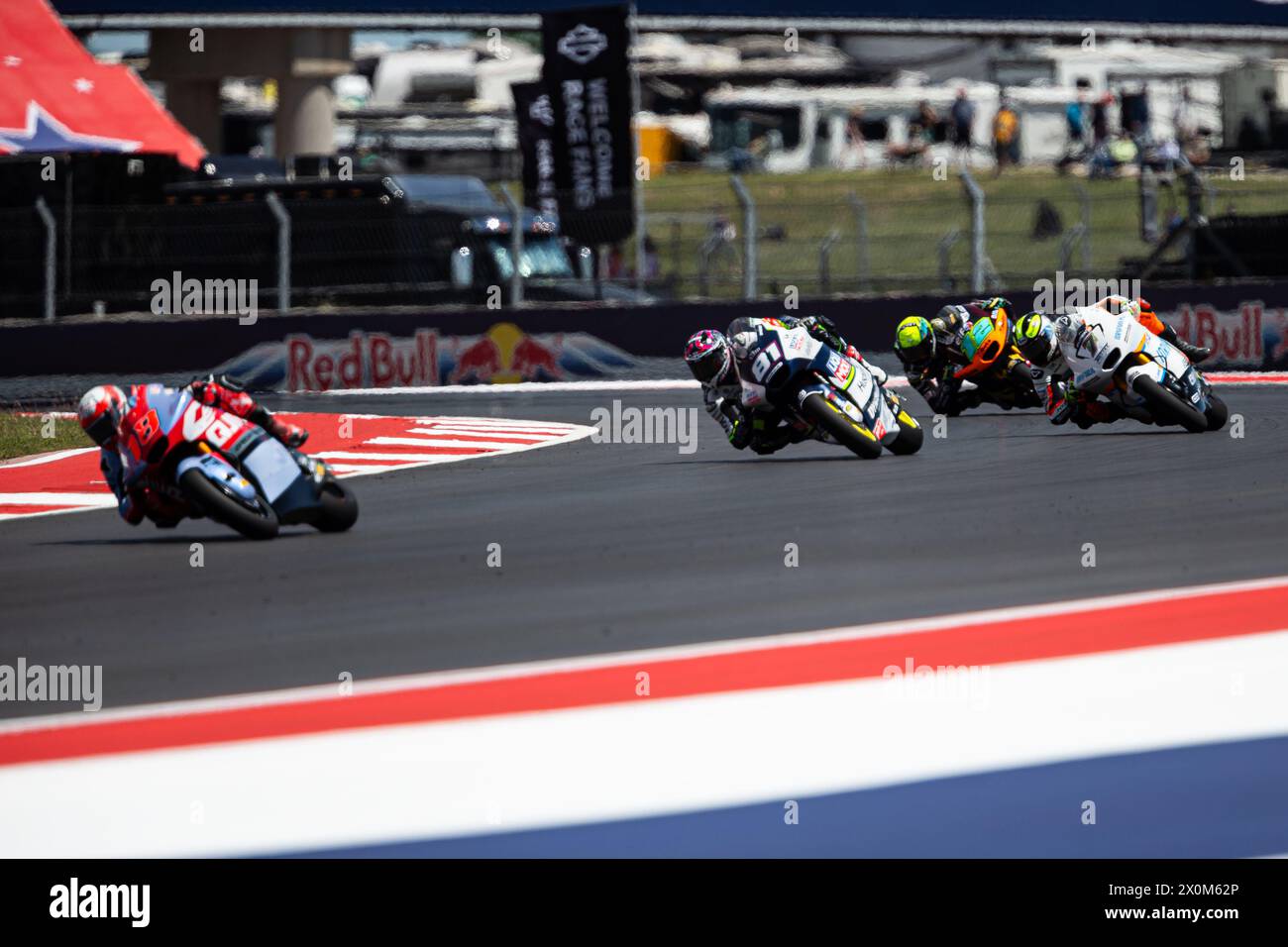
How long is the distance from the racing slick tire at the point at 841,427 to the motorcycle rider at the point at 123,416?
3.82 metres

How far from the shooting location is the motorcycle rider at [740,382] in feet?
41.2

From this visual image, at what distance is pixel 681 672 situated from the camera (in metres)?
6.51

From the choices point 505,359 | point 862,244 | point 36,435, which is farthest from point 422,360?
point 36,435

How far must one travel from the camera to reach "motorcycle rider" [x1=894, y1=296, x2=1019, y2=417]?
14.7m

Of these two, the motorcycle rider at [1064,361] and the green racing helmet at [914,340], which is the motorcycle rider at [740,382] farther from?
the motorcycle rider at [1064,361]

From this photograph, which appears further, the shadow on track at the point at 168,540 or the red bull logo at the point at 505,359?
the red bull logo at the point at 505,359

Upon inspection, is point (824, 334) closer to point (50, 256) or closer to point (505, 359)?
point (505, 359)

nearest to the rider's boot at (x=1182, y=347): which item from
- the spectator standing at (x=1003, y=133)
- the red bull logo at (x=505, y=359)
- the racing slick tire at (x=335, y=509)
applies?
the racing slick tire at (x=335, y=509)

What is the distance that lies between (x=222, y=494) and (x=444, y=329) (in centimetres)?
1241

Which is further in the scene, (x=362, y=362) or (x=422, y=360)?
(x=422, y=360)

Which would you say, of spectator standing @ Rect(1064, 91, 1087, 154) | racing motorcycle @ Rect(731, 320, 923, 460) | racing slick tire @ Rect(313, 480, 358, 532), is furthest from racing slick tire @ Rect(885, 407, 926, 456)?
spectator standing @ Rect(1064, 91, 1087, 154)

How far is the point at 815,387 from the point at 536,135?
14932 mm

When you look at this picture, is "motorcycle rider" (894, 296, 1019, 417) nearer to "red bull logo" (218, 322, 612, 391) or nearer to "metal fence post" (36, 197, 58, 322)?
"red bull logo" (218, 322, 612, 391)
